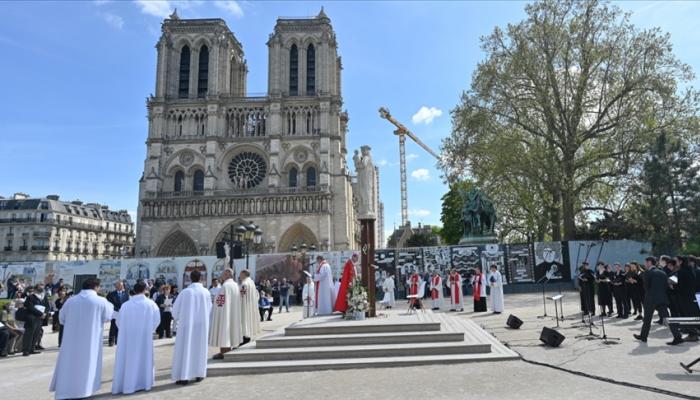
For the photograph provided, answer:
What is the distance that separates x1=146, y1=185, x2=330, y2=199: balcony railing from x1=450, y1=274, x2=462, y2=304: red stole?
85.6 ft

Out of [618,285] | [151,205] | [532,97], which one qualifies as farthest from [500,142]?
[151,205]

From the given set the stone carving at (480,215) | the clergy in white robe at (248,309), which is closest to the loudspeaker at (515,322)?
the clergy in white robe at (248,309)

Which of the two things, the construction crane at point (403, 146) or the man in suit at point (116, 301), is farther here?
the construction crane at point (403, 146)

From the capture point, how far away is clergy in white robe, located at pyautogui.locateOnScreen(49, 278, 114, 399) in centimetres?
571

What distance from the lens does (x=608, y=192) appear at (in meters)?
24.8

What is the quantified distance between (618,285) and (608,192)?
1511 centimetres

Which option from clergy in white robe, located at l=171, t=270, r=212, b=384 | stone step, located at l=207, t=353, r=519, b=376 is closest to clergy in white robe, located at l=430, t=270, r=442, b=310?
stone step, located at l=207, t=353, r=519, b=376

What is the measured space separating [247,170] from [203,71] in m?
12.1

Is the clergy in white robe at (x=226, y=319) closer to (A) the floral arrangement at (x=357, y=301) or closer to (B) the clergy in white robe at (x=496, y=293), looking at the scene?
(A) the floral arrangement at (x=357, y=301)

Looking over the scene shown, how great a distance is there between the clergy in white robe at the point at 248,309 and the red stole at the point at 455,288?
8.74 m

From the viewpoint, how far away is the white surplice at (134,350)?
19.9 ft

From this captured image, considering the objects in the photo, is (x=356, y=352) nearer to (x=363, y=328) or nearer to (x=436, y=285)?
(x=363, y=328)

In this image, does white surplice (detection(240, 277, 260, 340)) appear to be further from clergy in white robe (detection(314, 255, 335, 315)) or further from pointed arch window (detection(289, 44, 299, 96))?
pointed arch window (detection(289, 44, 299, 96))

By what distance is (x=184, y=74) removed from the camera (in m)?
46.6
